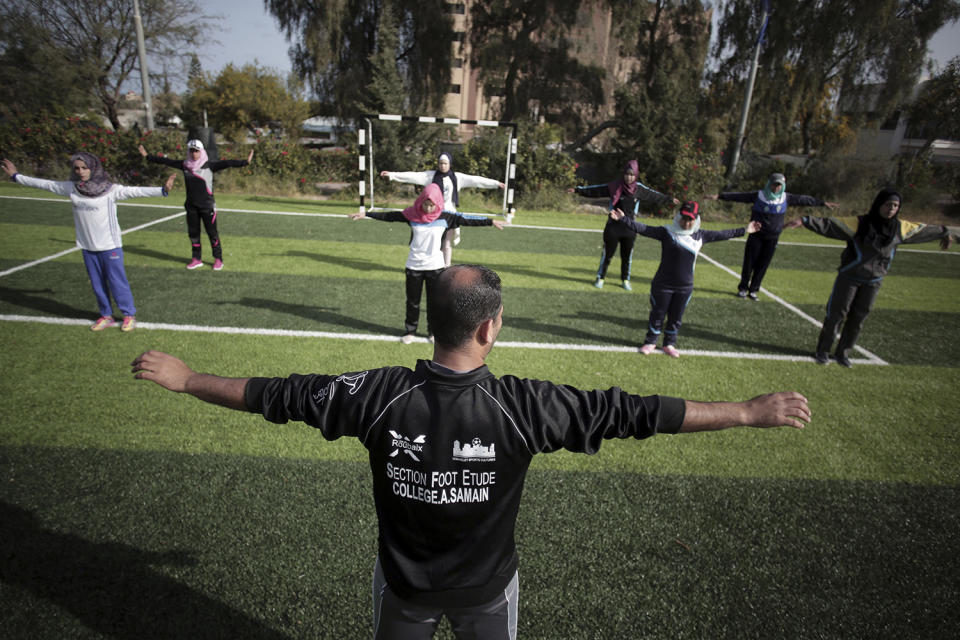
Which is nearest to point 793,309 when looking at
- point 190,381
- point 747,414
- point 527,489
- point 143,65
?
point 527,489

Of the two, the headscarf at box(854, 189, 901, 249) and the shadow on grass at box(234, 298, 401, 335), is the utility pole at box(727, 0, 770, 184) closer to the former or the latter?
the headscarf at box(854, 189, 901, 249)

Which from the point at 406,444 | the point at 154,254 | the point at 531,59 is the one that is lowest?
the point at 154,254

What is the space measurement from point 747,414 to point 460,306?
1.20 metres

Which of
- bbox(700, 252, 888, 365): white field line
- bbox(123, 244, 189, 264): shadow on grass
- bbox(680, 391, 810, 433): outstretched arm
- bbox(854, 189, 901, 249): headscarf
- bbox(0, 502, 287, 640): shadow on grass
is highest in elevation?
bbox(854, 189, 901, 249): headscarf

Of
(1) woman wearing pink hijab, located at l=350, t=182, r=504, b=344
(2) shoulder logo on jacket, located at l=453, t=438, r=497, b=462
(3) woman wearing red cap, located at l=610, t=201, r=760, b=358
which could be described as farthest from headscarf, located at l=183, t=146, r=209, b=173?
(2) shoulder logo on jacket, located at l=453, t=438, r=497, b=462

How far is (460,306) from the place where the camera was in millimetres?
1818

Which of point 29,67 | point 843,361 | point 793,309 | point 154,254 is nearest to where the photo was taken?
point 843,361

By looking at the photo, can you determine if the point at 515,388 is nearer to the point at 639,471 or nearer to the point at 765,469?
the point at 639,471

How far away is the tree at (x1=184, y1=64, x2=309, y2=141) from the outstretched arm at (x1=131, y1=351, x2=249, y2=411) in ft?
155

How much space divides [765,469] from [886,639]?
1.75 m

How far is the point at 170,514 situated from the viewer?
3.82m

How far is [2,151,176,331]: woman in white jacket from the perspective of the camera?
6441 mm

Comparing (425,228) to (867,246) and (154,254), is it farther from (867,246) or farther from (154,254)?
(154,254)

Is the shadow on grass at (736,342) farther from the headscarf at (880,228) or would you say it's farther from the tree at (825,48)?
the tree at (825,48)
